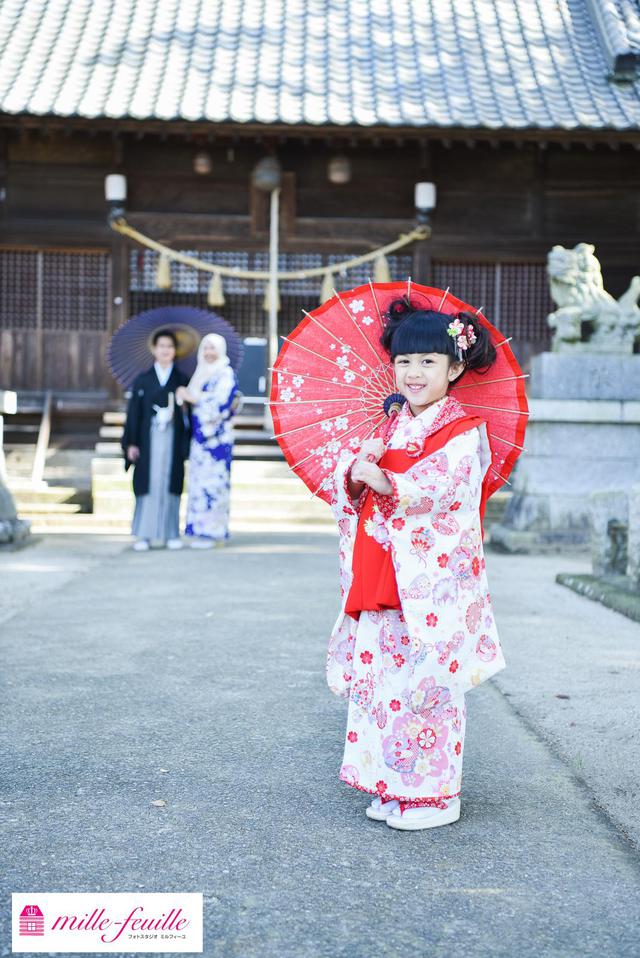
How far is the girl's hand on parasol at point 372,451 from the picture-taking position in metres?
2.91

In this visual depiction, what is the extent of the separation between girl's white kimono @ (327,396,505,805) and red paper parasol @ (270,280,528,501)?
121 millimetres

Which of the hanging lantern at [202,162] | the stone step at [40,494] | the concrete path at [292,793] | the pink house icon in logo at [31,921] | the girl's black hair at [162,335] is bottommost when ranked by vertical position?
the concrete path at [292,793]

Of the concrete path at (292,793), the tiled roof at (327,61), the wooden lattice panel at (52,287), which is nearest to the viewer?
the concrete path at (292,793)

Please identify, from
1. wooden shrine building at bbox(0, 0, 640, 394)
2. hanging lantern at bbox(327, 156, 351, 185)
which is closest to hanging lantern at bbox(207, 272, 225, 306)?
wooden shrine building at bbox(0, 0, 640, 394)

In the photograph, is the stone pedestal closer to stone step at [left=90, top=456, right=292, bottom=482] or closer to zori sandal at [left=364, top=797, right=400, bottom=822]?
stone step at [left=90, top=456, right=292, bottom=482]

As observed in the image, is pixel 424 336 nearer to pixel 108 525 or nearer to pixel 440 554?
pixel 440 554

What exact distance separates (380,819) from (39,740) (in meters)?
1.26

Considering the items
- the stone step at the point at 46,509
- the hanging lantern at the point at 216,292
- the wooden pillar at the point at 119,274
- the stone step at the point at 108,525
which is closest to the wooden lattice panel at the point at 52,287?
the wooden pillar at the point at 119,274

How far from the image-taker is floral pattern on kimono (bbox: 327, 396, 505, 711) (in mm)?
2859

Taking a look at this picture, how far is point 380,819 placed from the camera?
2.89 metres

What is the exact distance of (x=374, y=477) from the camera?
9.28 ft

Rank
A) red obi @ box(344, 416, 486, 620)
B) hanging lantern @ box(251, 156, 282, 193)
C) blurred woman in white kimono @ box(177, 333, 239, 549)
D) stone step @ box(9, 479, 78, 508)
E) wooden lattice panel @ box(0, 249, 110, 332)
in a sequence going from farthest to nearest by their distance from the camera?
1. wooden lattice panel @ box(0, 249, 110, 332)
2. hanging lantern @ box(251, 156, 282, 193)
3. stone step @ box(9, 479, 78, 508)
4. blurred woman in white kimono @ box(177, 333, 239, 549)
5. red obi @ box(344, 416, 486, 620)

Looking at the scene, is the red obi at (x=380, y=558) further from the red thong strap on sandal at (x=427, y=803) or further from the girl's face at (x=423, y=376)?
the red thong strap on sandal at (x=427, y=803)

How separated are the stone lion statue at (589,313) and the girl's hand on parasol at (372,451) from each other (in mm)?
6659
